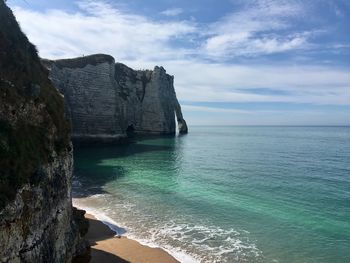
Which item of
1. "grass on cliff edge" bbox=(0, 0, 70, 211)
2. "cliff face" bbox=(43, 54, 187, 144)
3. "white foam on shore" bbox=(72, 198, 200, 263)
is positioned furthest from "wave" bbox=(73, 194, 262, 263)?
"cliff face" bbox=(43, 54, 187, 144)

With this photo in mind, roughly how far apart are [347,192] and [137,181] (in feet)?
76.2

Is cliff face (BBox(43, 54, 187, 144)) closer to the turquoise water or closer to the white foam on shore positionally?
the turquoise water

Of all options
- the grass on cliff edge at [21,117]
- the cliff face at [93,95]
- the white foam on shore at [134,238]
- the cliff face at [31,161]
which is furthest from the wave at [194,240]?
the cliff face at [93,95]

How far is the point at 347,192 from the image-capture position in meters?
39.1

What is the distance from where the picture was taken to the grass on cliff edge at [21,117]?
1276 cm

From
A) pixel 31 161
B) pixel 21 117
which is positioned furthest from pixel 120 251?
pixel 21 117

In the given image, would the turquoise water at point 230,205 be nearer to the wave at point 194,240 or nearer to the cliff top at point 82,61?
the wave at point 194,240

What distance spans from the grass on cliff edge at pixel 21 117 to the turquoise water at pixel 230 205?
1180 centimetres

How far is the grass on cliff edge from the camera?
12.8m

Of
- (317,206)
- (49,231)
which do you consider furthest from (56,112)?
(317,206)

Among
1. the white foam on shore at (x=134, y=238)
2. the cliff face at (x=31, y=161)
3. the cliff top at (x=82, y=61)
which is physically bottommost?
the white foam on shore at (x=134, y=238)

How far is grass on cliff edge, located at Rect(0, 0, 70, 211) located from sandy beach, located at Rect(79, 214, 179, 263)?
8.12 m

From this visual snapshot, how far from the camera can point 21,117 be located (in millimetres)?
14703

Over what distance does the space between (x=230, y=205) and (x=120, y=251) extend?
1380 centimetres
